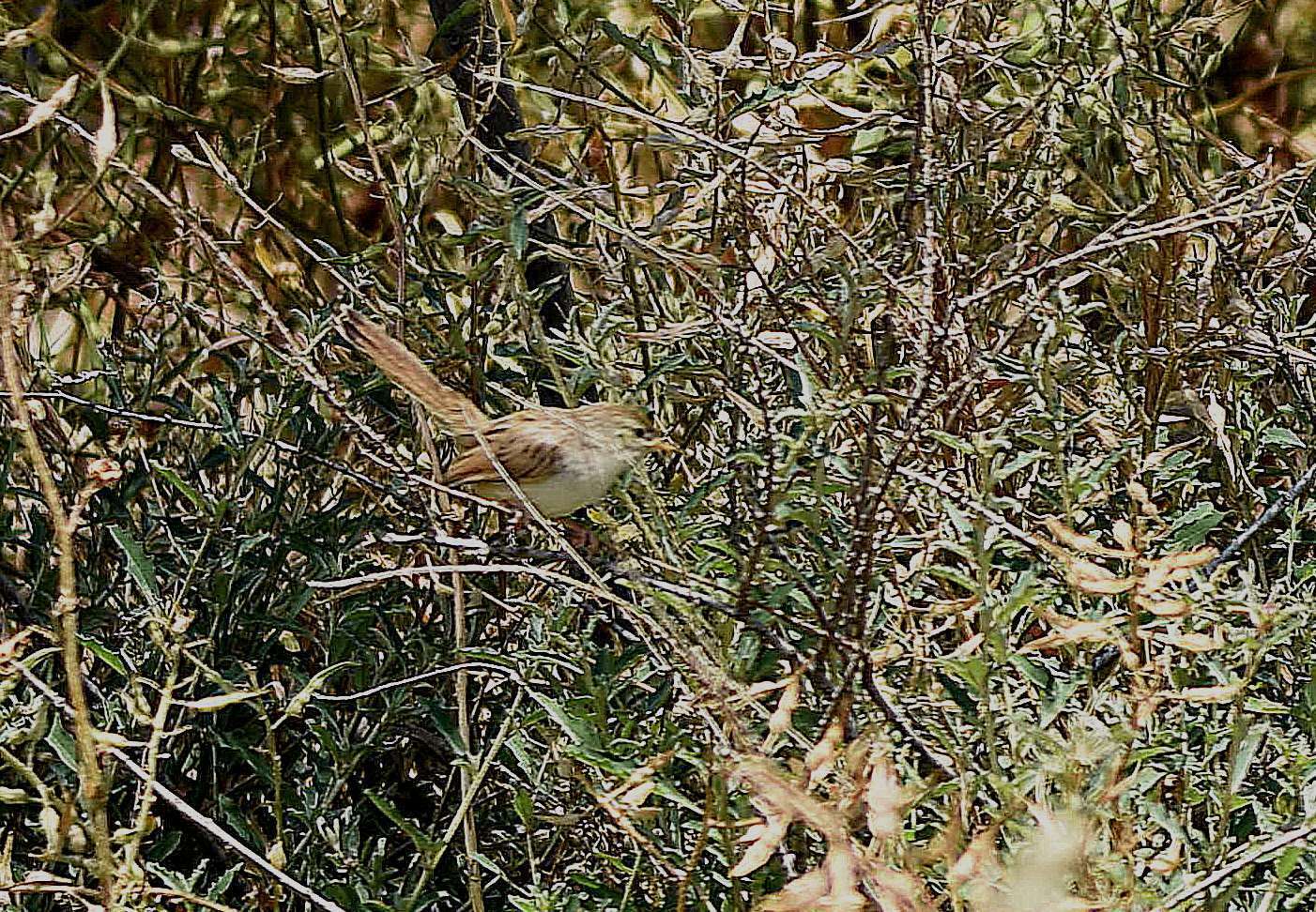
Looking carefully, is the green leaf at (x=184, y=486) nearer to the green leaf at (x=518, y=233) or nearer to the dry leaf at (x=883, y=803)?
the green leaf at (x=518, y=233)

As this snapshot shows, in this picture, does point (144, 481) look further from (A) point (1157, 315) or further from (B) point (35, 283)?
(A) point (1157, 315)

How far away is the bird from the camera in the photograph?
932 mm

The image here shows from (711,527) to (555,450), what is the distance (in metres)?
0.10

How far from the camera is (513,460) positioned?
1003mm

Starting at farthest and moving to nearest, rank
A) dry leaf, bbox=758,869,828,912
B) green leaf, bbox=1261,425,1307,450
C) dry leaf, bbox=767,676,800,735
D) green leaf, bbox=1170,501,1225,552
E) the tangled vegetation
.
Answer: green leaf, bbox=1261,425,1307,450 → green leaf, bbox=1170,501,1225,552 → the tangled vegetation → dry leaf, bbox=767,676,800,735 → dry leaf, bbox=758,869,828,912

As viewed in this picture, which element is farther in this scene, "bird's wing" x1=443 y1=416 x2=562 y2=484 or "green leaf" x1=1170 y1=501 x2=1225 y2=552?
"bird's wing" x1=443 y1=416 x2=562 y2=484

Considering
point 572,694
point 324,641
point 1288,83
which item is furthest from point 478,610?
point 1288,83

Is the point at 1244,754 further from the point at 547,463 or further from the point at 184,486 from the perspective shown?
the point at 184,486

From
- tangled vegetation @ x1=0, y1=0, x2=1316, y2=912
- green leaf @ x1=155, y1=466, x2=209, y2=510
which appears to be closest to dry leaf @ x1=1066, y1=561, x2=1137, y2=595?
tangled vegetation @ x1=0, y1=0, x2=1316, y2=912

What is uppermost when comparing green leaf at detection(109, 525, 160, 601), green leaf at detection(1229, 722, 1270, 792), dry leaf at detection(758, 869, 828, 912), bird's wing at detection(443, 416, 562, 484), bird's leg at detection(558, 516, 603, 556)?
dry leaf at detection(758, 869, 828, 912)

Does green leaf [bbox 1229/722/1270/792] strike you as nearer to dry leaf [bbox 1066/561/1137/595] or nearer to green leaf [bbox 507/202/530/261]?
dry leaf [bbox 1066/561/1137/595]

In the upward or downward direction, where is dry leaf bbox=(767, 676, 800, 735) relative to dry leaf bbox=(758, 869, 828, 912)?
downward

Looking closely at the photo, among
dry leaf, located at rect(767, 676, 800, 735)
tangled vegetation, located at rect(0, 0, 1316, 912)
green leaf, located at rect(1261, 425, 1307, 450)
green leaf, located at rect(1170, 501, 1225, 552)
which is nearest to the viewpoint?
dry leaf, located at rect(767, 676, 800, 735)

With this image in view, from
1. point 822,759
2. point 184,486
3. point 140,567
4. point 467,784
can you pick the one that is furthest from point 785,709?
point 184,486
